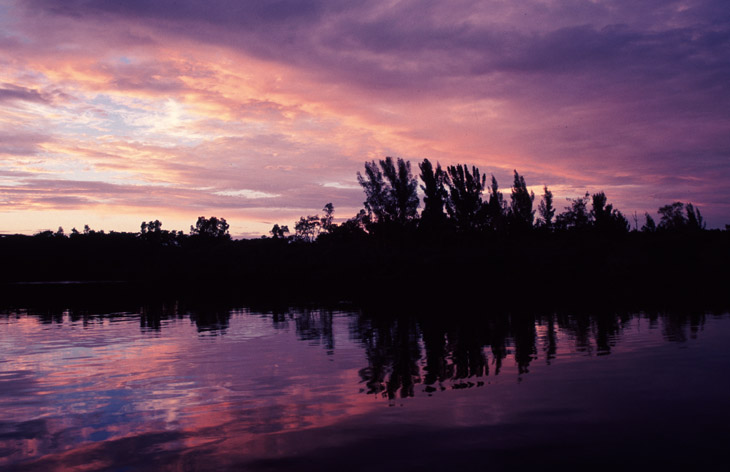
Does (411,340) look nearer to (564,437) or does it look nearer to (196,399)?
(196,399)

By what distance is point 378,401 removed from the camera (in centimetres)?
1265

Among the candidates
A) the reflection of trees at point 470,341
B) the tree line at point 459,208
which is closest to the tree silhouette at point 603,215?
the tree line at point 459,208

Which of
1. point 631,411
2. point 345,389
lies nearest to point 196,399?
point 345,389

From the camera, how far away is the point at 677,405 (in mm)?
11719

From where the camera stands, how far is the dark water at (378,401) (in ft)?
30.5

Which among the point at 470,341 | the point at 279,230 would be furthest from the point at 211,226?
the point at 470,341

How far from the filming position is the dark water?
9.30 metres

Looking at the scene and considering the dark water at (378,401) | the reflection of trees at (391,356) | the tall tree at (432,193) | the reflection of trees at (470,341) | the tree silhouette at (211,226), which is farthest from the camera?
the tree silhouette at (211,226)

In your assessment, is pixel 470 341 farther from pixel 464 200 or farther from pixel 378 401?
pixel 464 200

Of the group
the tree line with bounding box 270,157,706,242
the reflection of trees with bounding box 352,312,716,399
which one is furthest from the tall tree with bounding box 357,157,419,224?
the reflection of trees with bounding box 352,312,716,399

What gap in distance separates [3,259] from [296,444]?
5875 inches

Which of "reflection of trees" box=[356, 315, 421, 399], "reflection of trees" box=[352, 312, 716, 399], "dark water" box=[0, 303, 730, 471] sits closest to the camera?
"dark water" box=[0, 303, 730, 471]

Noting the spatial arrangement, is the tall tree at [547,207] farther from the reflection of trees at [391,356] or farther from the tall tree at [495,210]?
the reflection of trees at [391,356]

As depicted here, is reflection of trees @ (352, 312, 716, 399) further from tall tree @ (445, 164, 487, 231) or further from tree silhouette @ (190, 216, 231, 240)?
tree silhouette @ (190, 216, 231, 240)
